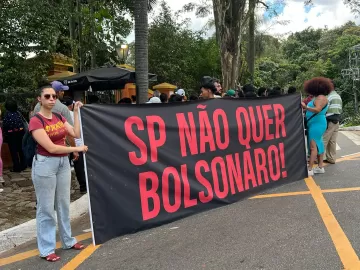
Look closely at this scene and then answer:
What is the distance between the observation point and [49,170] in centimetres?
374

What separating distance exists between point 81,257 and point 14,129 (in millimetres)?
5614

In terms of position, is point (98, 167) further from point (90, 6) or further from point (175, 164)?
point (90, 6)

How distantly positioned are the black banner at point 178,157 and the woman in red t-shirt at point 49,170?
285 millimetres

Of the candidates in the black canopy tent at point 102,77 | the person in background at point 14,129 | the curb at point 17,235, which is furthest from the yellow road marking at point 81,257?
the black canopy tent at point 102,77

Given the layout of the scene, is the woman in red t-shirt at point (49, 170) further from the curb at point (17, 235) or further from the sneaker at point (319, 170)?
the sneaker at point (319, 170)

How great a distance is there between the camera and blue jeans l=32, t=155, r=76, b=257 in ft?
12.2

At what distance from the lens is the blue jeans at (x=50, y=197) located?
3729mm

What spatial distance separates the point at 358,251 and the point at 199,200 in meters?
2.00

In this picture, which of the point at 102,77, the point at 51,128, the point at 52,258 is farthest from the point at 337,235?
the point at 102,77

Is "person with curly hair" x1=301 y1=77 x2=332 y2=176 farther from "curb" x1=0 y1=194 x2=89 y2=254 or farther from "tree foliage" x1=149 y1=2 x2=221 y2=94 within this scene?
"tree foliage" x1=149 y1=2 x2=221 y2=94

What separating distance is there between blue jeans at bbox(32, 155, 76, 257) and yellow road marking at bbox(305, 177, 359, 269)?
8.95ft

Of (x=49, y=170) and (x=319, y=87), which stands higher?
(x=319, y=87)

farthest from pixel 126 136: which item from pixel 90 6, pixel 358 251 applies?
pixel 90 6

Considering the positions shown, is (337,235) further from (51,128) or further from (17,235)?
(17,235)
